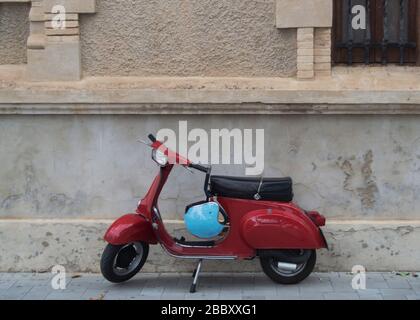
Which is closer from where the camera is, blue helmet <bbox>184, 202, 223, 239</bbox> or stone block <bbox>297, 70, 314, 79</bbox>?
blue helmet <bbox>184, 202, 223, 239</bbox>

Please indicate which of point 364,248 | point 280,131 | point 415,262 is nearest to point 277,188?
point 280,131

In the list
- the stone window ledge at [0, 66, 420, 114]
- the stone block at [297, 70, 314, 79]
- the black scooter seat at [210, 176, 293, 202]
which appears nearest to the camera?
the black scooter seat at [210, 176, 293, 202]

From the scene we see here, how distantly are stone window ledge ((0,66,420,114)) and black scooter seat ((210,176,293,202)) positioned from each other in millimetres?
741

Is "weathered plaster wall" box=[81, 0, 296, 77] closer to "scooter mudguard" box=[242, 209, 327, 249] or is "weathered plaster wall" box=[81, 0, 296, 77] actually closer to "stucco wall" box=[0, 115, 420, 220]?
"stucco wall" box=[0, 115, 420, 220]

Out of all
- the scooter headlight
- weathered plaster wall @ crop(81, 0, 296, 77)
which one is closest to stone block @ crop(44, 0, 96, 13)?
weathered plaster wall @ crop(81, 0, 296, 77)

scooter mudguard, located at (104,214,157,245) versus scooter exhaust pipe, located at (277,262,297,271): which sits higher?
scooter mudguard, located at (104,214,157,245)

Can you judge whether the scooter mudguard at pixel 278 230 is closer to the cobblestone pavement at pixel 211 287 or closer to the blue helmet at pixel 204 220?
the blue helmet at pixel 204 220

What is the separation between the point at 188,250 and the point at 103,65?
1.98m

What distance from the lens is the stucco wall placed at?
6.78 metres

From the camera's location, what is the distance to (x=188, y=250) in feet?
20.9

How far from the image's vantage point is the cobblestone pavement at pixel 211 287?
20.4ft

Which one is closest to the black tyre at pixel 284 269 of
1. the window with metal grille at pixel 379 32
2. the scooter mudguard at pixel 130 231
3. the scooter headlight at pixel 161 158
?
the scooter mudguard at pixel 130 231

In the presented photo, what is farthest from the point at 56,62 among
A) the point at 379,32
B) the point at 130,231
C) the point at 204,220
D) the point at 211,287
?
the point at 379,32

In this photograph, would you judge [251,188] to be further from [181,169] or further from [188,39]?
[188,39]
